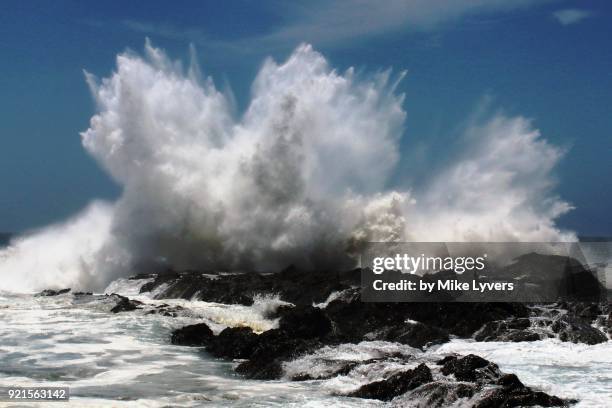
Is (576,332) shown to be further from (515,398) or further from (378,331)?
(515,398)

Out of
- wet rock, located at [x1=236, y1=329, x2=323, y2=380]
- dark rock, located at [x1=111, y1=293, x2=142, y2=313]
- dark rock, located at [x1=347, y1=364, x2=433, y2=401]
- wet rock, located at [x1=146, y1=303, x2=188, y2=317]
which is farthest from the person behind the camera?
dark rock, located at [x1=111, y1=293, x2=142, y2=313]

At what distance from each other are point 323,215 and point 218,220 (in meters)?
5.80

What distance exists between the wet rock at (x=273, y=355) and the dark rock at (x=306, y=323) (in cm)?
254

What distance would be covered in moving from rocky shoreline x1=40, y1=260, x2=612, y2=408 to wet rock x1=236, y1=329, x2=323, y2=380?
0.02m

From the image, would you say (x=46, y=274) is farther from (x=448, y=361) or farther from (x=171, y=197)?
(x=448, y=361)

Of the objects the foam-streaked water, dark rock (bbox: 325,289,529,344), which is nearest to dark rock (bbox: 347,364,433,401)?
the foam-streaked water

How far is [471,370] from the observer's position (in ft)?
42.4

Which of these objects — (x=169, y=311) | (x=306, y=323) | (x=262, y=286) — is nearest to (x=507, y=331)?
(x=306, y=323)

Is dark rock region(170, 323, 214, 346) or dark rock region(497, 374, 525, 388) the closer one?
dark rock region(497, 374, 525, 388)

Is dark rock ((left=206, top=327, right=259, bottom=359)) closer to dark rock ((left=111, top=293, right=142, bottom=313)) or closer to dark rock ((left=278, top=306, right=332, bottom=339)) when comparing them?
dark rock ((left=278, top=306, right=332, bottom=339))

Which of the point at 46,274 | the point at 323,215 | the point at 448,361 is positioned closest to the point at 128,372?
the point at 448,361

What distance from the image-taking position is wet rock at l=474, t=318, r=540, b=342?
19.1m

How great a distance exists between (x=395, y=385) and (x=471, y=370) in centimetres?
141

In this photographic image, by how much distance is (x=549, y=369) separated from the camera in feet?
50.9
